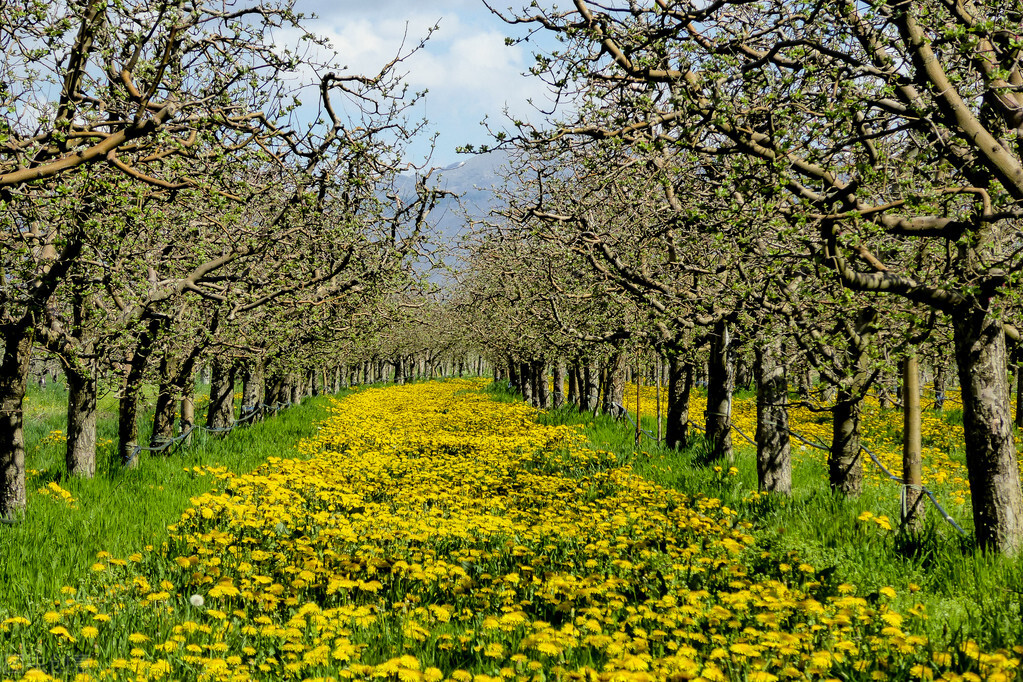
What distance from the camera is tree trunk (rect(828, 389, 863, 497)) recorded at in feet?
29.0

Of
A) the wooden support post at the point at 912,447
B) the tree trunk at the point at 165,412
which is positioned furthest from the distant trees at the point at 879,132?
the tree trunk at the point at 165,412

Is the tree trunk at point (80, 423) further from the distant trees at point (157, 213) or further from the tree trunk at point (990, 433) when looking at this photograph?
the tree trunk at point (990, 433)

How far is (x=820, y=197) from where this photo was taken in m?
5.40

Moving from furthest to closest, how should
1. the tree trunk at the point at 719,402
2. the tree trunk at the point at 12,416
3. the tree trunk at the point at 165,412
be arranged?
the tree trunk at the point at 165,412 < the tree trunk at the point at 719,402 < the tree trunk at the point at 12,416

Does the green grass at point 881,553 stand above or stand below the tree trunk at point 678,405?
below

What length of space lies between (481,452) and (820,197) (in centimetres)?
1028

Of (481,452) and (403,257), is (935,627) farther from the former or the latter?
(481,452)

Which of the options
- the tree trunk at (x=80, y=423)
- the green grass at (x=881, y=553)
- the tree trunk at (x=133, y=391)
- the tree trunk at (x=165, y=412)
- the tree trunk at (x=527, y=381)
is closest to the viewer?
the green grass at (x=881, y=553)

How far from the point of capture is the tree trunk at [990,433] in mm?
5883

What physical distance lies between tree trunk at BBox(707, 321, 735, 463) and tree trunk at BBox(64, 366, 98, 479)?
10.0 meters

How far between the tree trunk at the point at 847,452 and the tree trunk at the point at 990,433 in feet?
9.12

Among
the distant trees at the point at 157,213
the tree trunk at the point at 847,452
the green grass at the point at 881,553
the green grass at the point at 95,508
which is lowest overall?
the green grass at the point at 95,508

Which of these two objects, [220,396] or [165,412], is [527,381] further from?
[165,412]

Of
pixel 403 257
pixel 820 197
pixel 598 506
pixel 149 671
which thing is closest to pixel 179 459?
pixel 403 257
